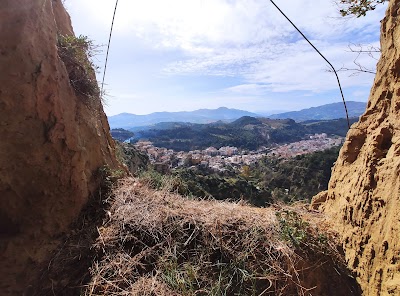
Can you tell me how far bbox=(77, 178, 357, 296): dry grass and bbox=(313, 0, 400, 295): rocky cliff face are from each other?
11.9 inches

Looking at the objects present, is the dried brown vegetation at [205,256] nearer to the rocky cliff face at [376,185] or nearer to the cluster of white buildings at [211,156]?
the rocky cliff face at [376,185]

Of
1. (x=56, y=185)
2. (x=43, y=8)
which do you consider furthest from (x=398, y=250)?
(x=43, y=8)

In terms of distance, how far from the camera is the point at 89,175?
468 cm

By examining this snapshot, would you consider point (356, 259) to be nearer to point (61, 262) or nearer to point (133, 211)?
point (133, 211)

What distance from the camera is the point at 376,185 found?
327 centimetres

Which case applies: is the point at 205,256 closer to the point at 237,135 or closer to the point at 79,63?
the point at 79,63

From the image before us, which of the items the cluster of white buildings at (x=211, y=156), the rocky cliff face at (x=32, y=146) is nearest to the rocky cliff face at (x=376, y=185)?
the rocky cliff face at (x=32, y=146)

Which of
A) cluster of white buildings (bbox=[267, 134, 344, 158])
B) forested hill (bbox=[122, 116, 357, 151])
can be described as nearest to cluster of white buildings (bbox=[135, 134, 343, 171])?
cluster of white buildings (bbox=[267, 134, 344, 158])

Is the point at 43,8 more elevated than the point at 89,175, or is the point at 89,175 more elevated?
the point at 43,8

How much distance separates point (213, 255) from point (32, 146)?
2629 mm

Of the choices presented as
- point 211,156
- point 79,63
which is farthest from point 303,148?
point 79,63

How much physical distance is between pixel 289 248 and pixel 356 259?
0.70m

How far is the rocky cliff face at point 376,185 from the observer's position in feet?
9.50

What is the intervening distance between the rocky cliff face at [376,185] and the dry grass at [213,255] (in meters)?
0.30
